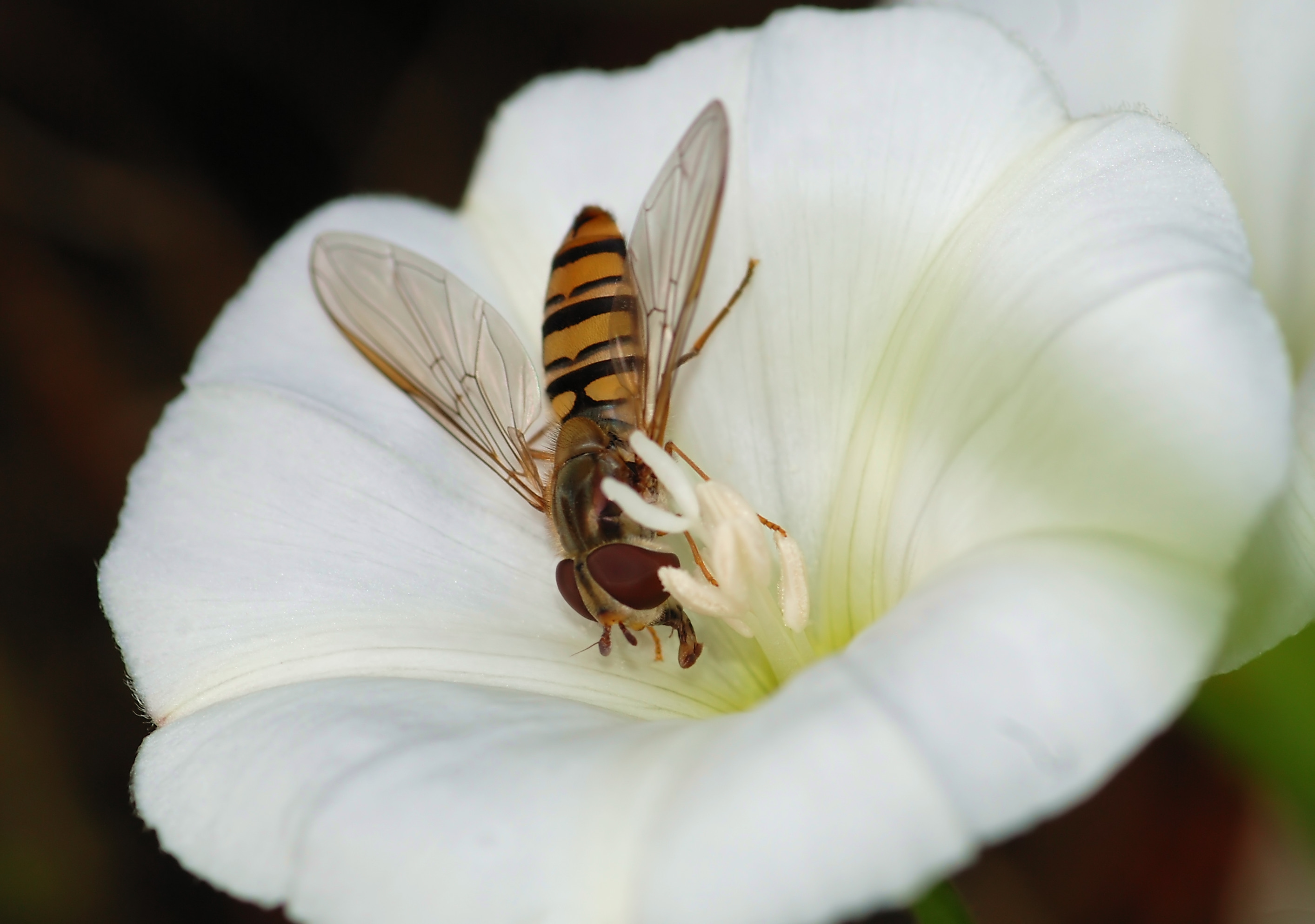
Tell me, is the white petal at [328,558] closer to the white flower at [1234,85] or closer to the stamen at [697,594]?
the stamen at [697,594]

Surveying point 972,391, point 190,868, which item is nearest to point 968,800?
point 972,391

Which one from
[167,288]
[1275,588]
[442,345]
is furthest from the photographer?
[167,288]

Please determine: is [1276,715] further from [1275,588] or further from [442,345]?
[442,345]

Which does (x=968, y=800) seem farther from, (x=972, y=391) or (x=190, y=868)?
(x=190, y=868)

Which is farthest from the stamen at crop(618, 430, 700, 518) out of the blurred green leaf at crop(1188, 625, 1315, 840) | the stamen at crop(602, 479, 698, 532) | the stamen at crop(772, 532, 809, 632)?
the blurred green leaf at crop(1188, 625, 1315, 840)

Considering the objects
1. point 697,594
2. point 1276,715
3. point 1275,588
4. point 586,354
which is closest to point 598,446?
point 586,354

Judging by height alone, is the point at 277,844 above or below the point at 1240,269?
below

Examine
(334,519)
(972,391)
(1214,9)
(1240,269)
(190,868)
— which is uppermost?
(1214,9)
